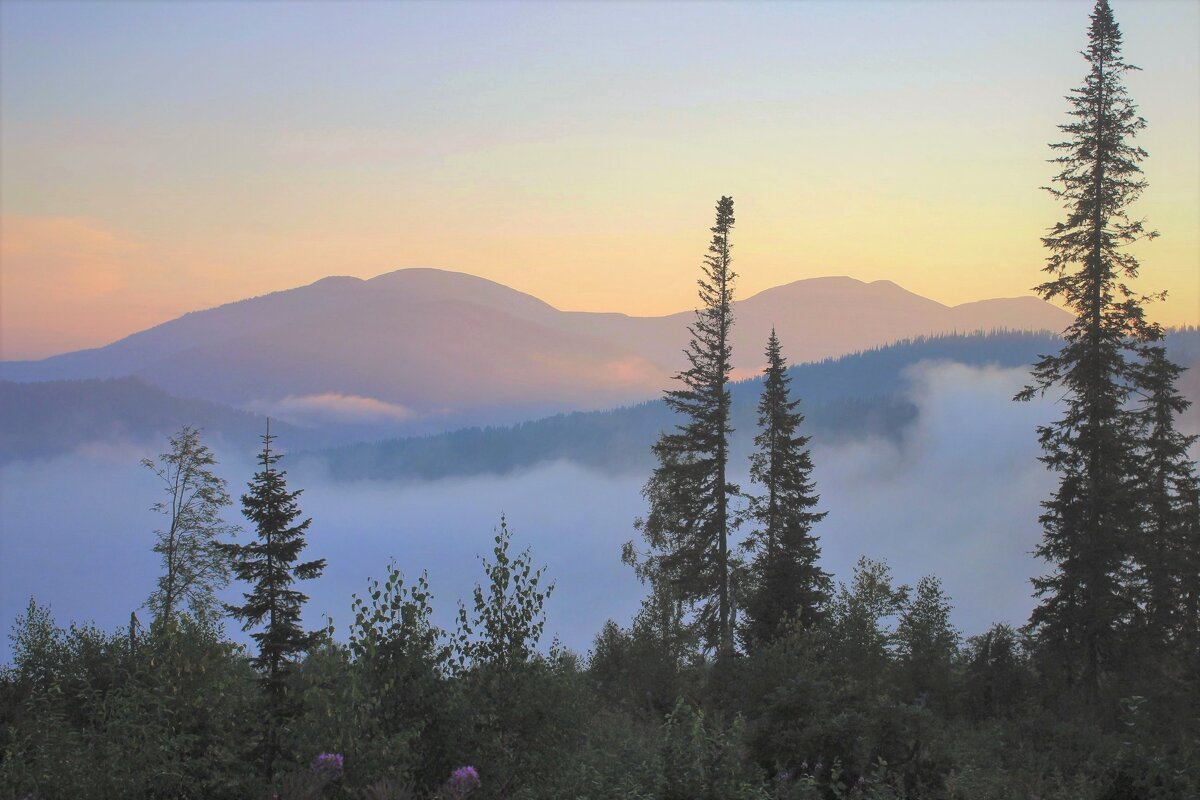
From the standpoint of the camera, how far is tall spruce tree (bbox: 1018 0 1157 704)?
2912 centimetres

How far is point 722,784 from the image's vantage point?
400 inches

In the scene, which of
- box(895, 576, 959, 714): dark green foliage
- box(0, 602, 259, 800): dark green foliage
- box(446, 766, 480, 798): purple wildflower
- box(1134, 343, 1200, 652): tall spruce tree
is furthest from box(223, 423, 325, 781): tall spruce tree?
box(1134, 343, 1200, 652): tall spruce tree

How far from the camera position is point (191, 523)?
42625 mm

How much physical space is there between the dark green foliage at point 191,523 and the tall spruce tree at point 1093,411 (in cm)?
3382

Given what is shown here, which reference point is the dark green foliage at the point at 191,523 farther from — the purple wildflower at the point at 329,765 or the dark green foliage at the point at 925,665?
the purple wildflower at the point at 329,765

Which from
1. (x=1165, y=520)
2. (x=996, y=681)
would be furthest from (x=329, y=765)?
(x=1165, y=520)

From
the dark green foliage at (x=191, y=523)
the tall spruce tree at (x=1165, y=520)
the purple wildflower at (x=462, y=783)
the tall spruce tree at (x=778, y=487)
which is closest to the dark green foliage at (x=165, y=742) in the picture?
the purple wildflower at (x=462, y=783)

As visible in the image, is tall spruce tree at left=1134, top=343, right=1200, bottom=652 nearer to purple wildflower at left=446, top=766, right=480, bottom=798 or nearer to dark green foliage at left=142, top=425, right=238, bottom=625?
purple wildflower at left=446, top=766, right=480, bottom=798

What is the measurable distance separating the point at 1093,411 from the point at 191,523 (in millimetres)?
37001

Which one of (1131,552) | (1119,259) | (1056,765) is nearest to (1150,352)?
(1119,259)

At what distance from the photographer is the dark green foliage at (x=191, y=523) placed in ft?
137

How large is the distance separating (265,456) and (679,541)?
21.0 metres

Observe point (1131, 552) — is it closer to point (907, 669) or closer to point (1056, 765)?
point (907, 669)

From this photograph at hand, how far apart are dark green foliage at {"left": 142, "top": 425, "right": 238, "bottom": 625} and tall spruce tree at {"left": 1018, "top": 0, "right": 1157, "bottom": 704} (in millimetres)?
33824
